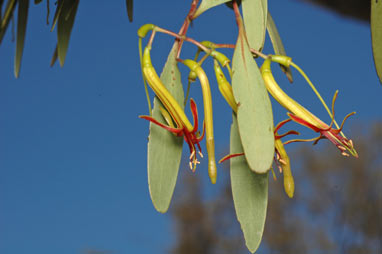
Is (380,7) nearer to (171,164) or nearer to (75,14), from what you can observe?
(171,164)

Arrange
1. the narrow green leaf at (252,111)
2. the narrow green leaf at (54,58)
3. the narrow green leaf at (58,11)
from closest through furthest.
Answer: the narrow green leaf at (252,111) → the narrow green leaf at (58,11) → the narrow green leaf at (54,58)

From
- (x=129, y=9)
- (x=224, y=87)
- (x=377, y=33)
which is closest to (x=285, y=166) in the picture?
(x=224, y=87)

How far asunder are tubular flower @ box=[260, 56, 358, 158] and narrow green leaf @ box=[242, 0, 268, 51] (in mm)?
30

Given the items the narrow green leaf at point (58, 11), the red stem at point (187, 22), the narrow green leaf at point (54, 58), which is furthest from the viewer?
the narrow green leaf at point (54, 58)

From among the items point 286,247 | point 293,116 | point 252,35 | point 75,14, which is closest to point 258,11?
point 252,35

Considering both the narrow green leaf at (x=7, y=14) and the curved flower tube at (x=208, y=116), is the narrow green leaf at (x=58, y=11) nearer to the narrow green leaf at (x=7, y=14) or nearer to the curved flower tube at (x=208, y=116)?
the narrow green leaf at (x=7, y=14)

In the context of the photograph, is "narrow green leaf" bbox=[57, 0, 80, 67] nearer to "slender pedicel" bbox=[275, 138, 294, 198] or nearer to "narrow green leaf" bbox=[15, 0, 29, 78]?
"narrow green leaf" bbox=[15, 0, 29, 78]

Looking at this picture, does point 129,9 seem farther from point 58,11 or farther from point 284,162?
point 284,162

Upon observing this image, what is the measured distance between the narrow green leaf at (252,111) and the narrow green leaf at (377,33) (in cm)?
18

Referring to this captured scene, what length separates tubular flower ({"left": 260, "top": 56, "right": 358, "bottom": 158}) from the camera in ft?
1.66

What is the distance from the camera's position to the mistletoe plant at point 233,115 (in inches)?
19.2

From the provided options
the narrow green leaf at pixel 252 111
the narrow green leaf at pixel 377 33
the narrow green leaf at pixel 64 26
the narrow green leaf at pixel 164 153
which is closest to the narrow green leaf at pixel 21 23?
the narrow green leaf at pixel 64 26

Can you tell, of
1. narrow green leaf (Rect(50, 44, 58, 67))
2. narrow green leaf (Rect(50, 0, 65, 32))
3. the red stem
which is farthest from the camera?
narrow green leaf (Rect(50, 44, 58, 67))

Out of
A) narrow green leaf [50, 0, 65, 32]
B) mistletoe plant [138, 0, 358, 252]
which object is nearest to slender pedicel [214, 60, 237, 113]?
mistletoe plant [138, 0, 358, 252]
